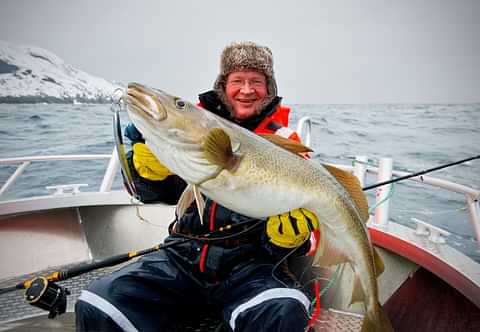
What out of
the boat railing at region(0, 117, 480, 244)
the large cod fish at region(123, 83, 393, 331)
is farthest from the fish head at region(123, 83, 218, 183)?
the boat railing at region(0, 117, 480, 244)

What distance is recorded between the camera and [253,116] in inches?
123

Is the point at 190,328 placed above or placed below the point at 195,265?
below

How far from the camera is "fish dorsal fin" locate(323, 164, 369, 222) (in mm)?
2150

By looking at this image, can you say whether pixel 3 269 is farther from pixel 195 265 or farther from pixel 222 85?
pixel 222 85

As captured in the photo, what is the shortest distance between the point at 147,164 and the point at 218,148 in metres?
1.01

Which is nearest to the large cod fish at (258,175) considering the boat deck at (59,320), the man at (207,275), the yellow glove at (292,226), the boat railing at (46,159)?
the yellow glove at (292,226)

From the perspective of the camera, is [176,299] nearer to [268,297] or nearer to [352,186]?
[268,297]

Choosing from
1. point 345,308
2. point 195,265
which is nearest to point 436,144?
point 345,308

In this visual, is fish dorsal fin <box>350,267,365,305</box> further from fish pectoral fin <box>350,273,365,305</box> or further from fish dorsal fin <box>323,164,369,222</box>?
fish dorsal fin <box>323,164,369,222</box>

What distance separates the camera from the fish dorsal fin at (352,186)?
2150mm

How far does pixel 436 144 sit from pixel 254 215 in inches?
1051

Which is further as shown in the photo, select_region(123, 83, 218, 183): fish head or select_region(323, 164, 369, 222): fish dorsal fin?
select_region(323, 164, 369, 222): fish dorsal fin

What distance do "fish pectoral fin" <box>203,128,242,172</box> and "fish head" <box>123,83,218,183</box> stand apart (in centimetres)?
3

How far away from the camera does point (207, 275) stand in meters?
2.49
